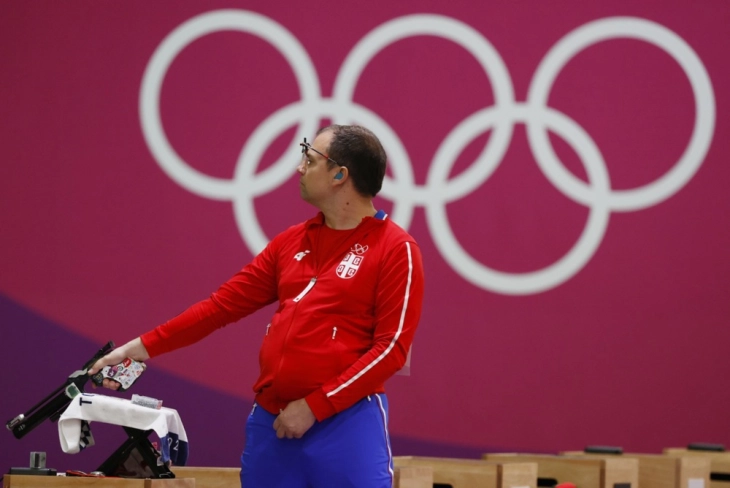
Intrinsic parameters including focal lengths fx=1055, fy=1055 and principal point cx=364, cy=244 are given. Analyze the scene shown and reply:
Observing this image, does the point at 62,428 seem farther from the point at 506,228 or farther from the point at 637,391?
the point at 637,391

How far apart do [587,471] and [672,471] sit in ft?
1.62

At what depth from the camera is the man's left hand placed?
265 centimetres

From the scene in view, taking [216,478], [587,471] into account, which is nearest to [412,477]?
[216,478]

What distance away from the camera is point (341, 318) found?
9.07ft

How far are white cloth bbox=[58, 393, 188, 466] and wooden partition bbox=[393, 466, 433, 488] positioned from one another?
845 mm

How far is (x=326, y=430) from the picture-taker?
2711mm

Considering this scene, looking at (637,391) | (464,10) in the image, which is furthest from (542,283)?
(464,10)

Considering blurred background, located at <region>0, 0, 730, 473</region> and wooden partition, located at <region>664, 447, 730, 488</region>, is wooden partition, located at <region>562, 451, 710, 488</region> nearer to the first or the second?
wooden partition, located at <region>664, 447, 730, 488</region>

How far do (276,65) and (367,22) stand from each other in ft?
1.78

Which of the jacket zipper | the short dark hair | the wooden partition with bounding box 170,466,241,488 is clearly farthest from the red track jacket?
the wooden partition with bounding box 170,466,241,488

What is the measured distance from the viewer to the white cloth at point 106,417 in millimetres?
3020

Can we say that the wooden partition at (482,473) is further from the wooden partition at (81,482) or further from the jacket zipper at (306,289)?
the jacket zipper at (306,289)

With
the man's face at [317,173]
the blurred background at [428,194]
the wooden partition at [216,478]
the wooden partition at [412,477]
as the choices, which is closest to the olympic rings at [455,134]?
the blurred background at [428,194]

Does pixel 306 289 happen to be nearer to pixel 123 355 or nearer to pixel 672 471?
pixel 123 355
